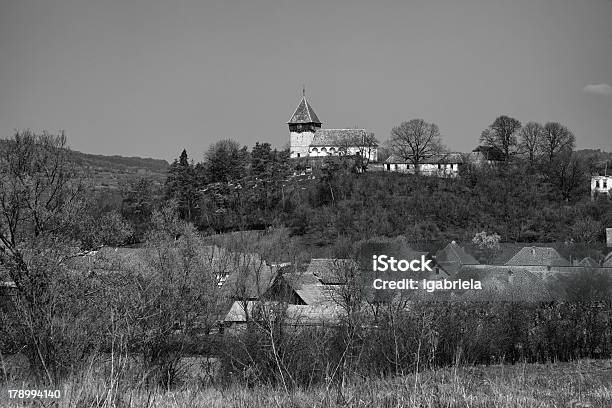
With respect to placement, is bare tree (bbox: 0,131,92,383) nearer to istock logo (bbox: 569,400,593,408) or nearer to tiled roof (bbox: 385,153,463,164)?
istock logo (bbox: 569,400,593,408)

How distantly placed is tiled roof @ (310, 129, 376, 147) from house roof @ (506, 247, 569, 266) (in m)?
55.1

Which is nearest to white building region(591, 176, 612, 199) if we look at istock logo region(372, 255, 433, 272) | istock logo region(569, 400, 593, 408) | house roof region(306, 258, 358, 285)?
house roof region(306, 258, 358, 285)

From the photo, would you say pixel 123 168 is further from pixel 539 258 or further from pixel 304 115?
pixel 539 258

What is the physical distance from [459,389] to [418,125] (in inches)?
2488

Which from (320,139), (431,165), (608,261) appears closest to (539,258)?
(608,261)

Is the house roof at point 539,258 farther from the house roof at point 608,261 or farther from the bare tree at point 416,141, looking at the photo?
the bare tree at point 416,141

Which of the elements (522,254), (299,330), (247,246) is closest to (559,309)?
(522,254)

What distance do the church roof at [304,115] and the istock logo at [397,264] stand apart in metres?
61.1

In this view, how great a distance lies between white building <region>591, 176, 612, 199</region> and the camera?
6038cm

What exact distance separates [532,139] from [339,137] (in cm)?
2021

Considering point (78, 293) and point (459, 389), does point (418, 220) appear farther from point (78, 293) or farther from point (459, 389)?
point (459, 389)

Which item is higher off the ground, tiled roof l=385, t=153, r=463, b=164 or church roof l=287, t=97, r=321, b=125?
church roof l=287, t=97, r=321, b=125

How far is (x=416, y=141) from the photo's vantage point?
227 ft

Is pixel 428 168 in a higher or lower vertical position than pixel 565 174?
higher
